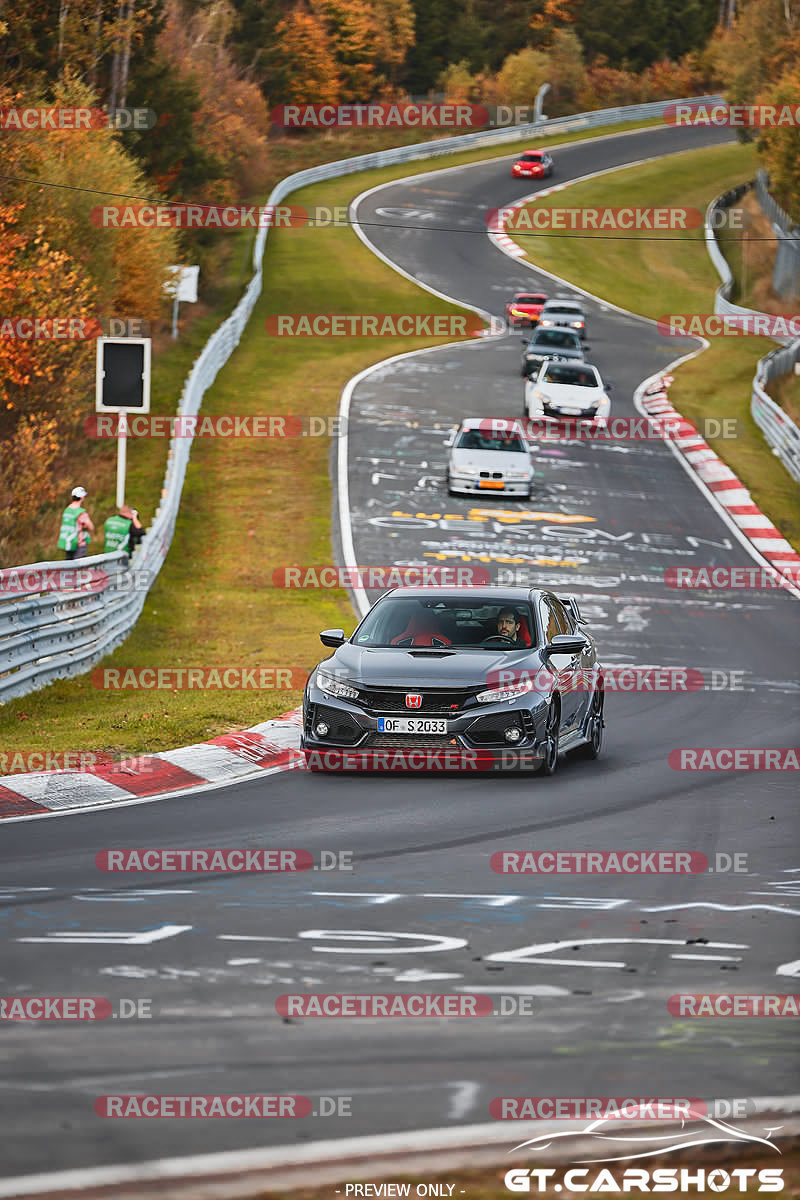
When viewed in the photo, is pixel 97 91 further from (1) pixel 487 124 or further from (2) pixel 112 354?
(1) pixel 487 124

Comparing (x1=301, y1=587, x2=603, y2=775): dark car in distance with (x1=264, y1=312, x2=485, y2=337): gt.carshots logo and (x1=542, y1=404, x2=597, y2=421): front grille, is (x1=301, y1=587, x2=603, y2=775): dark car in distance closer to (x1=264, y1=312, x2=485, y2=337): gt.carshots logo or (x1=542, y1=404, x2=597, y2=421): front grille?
(x1=542, y1=404, x2=597, y2=421): front grille

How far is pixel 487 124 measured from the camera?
345 feet

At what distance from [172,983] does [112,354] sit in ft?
55.5

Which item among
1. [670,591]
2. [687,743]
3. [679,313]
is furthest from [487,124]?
[687,743]

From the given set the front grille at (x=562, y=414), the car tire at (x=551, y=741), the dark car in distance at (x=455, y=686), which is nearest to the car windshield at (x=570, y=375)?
the front grille at (x=562, y=414)

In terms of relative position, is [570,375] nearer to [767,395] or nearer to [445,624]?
[767,395]

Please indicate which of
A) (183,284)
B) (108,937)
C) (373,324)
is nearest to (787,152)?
(373,324)

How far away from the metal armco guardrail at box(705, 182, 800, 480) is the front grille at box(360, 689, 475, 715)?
2636cm

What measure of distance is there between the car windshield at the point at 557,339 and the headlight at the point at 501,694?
35459mm

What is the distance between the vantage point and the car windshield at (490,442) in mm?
35344

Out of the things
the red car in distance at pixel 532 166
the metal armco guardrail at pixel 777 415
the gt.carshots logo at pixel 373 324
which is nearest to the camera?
the metal armco guardrail at pixel 777 415

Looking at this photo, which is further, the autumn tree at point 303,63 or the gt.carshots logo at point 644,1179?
the autumn tree at point 303,63

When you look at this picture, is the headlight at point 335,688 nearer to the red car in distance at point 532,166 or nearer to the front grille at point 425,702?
the front grille at point 425,702

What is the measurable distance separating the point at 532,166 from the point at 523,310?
29773mm
